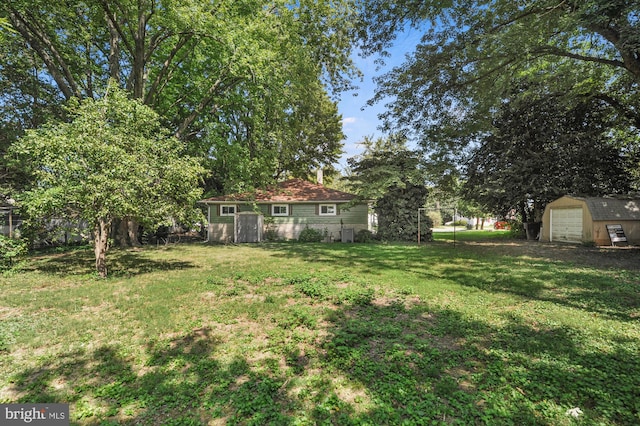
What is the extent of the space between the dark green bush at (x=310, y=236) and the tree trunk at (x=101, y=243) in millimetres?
10942

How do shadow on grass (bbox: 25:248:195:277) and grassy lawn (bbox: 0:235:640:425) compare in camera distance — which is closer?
grassy lawn (bbox: 0:235:640:425)

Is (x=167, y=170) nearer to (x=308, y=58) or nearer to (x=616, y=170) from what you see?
(x=308, y=58)

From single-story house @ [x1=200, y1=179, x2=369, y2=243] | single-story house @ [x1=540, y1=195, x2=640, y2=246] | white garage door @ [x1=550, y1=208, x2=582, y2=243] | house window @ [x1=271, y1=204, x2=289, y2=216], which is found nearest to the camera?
single-story house @ [x1=540, y1=195, x2=640, y2=246]

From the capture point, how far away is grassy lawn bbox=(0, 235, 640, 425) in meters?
2.62

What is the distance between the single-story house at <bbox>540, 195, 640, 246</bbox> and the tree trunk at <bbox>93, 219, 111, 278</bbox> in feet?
63.4

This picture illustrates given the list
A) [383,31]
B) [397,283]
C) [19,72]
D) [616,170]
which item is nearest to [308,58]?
[383,31]

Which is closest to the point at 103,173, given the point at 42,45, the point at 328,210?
the point at 42,45

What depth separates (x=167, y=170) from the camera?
746 centimetres

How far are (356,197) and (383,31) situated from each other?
9.25 m

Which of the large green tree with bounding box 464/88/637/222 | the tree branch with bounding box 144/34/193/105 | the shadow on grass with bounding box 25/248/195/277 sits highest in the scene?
the tree branch with bounding box 144/34/193/105

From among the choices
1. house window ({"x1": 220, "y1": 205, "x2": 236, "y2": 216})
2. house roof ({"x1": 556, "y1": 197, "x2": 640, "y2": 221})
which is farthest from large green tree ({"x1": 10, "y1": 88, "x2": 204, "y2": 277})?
house roof ({"x1": 556, "y1": 197, "x2": 640, "y2": 221})

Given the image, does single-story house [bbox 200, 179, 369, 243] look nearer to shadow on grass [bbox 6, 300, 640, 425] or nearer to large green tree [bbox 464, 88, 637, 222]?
large green tree [bbox 464, 88, 637, 222]

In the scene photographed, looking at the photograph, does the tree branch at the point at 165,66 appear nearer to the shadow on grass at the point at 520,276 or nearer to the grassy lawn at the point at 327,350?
the grassy lawn at the point at 327,350

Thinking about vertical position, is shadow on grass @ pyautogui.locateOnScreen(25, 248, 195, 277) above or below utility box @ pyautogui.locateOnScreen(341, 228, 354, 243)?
below
